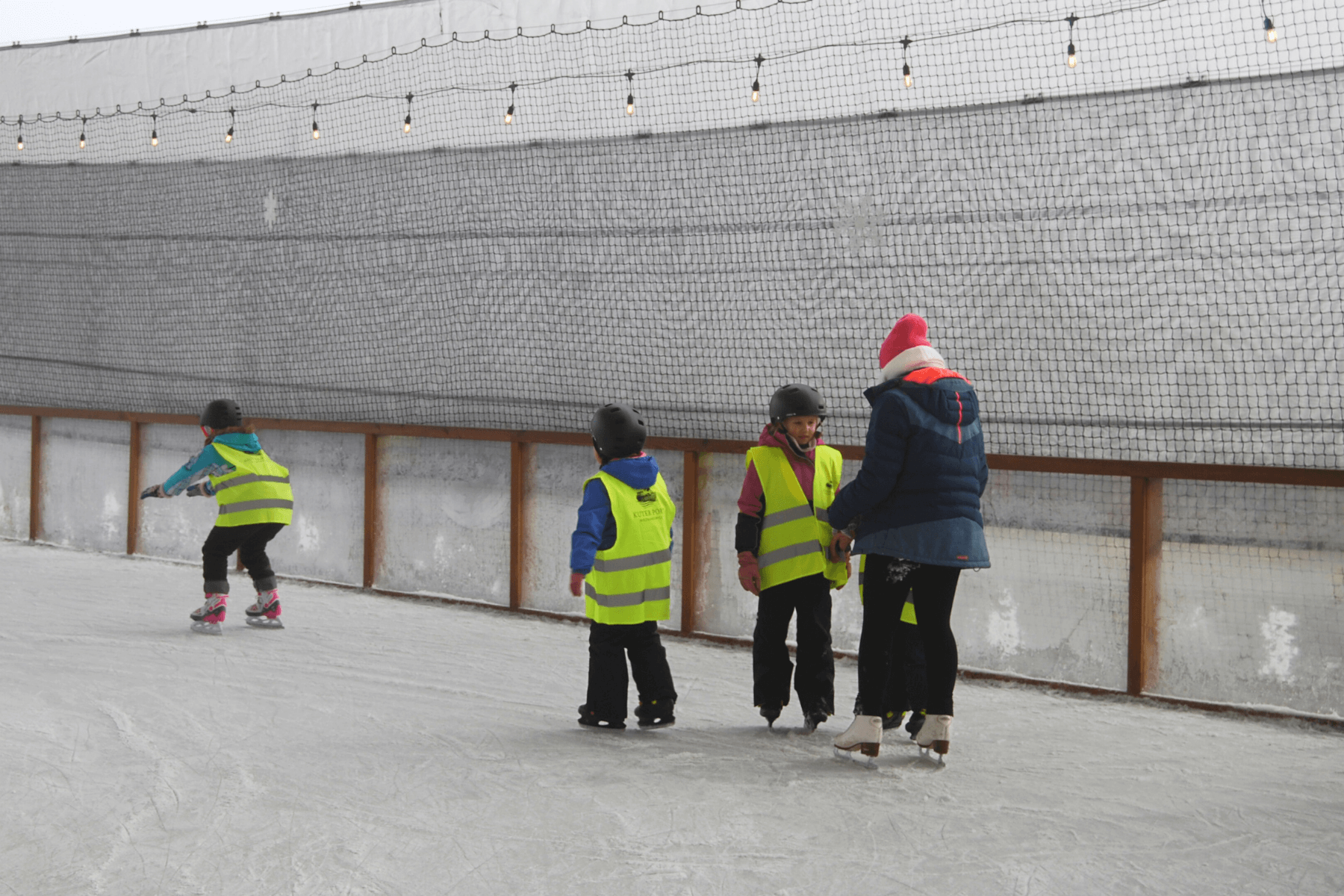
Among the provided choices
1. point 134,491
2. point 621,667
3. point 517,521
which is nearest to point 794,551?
point 621,667

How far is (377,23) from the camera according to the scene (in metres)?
7.87

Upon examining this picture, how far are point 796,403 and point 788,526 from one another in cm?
42

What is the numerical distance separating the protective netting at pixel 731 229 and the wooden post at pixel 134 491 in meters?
0.25

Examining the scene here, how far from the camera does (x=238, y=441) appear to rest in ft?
19.4

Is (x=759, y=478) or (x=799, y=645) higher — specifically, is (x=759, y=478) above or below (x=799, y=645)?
above

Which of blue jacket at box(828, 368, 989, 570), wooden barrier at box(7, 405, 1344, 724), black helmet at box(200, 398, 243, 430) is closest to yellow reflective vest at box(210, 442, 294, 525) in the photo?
black helmet at box(200, 398, 243, 430)

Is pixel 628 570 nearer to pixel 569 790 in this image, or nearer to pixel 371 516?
pixel 569 790

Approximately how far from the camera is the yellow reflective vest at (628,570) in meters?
3.99

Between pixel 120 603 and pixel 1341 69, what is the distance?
6512mm

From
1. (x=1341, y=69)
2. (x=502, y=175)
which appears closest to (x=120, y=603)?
(x=502, y=175)

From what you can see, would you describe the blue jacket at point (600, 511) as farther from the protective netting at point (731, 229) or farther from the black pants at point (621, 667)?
the protective netting at point (731, 229)

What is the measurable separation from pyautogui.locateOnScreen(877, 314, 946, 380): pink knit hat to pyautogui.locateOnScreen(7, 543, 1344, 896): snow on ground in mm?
1254

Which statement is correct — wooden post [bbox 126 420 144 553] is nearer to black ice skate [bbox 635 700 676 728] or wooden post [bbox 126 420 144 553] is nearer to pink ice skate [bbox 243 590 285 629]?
pink ice skate [bbox 243 590 285 629]

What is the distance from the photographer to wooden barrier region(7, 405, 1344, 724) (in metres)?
4.81
